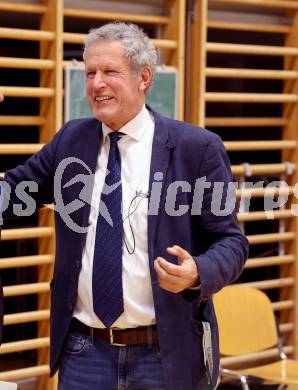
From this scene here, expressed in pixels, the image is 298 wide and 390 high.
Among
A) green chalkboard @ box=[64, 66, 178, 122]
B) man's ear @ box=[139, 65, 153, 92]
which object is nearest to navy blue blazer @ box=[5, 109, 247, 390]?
man's ear @ box=[139, 65, 153, 92]

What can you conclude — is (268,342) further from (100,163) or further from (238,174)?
(100,163)

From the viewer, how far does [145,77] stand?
2.69 m

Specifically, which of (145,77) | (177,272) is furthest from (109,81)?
(177,272)

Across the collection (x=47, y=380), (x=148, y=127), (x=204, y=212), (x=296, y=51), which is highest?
(x=296, y=51)

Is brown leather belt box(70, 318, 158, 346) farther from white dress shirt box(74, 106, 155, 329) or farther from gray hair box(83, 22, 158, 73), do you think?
gray hair box(83, 22, 158, 73)

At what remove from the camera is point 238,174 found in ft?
17.4

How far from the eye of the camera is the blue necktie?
2557mm

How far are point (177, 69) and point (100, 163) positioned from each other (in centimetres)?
233

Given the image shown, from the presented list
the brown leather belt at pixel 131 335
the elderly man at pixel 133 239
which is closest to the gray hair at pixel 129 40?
the elderly man at pixel 133 239

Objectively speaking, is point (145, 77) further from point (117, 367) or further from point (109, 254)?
point (117, 367)

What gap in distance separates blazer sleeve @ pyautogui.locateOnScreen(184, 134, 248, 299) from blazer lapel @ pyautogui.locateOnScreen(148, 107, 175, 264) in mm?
130

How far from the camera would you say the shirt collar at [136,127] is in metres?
2.68

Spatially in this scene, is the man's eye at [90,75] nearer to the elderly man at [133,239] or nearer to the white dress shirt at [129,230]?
the elderly man at [133,239]

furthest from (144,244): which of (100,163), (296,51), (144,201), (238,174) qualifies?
(296,51)
